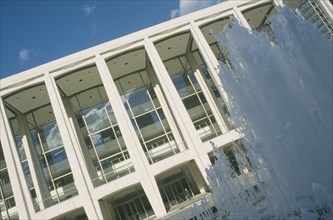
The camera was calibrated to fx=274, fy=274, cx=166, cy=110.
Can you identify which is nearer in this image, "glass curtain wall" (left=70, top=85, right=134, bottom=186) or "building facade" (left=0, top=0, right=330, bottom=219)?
"building facade" (left=0, top=0, right=330, bottom=219)

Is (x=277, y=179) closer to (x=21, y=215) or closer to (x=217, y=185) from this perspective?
(x=217, y=185)

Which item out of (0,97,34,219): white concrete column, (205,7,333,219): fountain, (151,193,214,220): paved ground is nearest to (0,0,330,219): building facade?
(0,97,34,219): white concrete column

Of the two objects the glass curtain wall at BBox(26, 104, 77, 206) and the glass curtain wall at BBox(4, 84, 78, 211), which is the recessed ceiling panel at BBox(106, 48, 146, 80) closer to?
the glass curtain wall at BBox(4, 84, 78, 211)

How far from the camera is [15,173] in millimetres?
15930

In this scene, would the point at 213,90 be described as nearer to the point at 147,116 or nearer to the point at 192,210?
the point at 147,116

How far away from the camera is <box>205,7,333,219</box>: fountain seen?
512 centimetres

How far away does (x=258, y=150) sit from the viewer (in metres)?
6.35

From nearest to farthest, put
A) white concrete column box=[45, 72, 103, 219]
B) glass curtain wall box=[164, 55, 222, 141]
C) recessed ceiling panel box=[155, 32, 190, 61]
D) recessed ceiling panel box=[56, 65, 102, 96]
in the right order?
white concrete column box=[45, 72, 103, 219], recessed ceiling panel box=[56, 65, 102, 96], recessed ceiling panel box=[155, 32, 190, 61], glass curtain wall box=[164, 55, 222, 141]

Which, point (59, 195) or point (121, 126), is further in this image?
point (59, 195)

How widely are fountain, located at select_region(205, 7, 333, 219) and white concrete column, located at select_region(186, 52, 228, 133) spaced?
44.0ft

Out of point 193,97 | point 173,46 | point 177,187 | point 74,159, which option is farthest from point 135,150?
point 173,46

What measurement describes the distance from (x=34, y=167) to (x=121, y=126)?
763cm

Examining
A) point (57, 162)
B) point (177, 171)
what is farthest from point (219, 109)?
point (57, 162)

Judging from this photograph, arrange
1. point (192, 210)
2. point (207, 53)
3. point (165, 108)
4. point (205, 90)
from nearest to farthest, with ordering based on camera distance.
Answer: point (192, 210)
point (207, 53)
point (165, 108)
point (205, 90)
